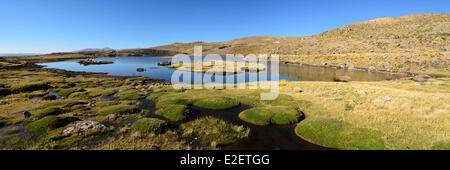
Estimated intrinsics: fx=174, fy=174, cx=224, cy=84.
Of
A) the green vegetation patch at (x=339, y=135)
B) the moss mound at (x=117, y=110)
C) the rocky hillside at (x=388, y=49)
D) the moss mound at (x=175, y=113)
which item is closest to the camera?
the green vegetation patch at (x=339, y=135)

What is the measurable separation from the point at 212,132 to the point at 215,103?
9765 millimetres

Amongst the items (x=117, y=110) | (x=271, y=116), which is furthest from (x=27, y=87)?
(x=271, y=116)

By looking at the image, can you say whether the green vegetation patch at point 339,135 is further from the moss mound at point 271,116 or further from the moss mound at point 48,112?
the moss mound at point 48,112

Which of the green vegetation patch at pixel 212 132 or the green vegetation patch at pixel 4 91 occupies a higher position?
the green vegetation patch at pixel 4 91

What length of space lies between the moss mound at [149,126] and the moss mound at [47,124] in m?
7.14

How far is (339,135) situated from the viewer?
1528 cm

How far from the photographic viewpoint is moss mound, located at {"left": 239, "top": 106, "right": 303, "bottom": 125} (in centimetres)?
1972

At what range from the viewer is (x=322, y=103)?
82.6 ft

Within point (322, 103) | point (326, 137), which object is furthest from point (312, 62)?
point (326, 137)

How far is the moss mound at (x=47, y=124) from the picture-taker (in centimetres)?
1633

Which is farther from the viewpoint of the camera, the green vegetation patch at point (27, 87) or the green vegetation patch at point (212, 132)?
the green vegetation patch at point (27, 87)

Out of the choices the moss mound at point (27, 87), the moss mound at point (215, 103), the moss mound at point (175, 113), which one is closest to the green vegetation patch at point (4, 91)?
the moss mound at point (27, 87)
